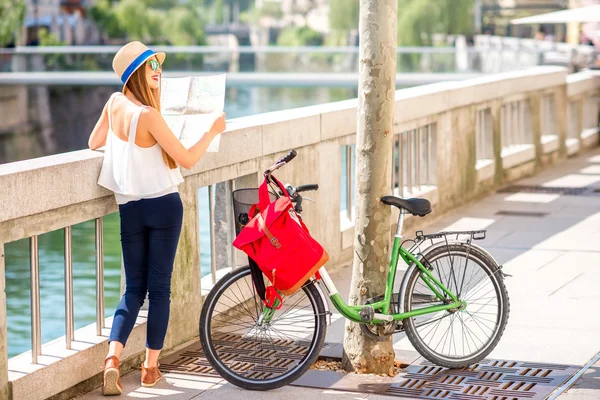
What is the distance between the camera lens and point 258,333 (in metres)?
5.49

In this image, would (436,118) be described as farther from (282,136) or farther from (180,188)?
(180,188)

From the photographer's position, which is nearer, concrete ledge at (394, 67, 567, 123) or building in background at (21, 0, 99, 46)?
concrete ledge at (394, 67, 567, 123)

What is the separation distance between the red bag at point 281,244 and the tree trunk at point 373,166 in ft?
1.68

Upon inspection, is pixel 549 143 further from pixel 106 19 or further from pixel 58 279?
pixel 106 19

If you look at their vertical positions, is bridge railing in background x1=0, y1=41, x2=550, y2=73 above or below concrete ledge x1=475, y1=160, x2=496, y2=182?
above

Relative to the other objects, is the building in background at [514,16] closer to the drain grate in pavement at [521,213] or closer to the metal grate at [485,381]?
the drain grate in pavement at [521,213]

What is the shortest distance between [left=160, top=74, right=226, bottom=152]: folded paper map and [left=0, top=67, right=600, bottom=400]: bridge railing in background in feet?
1.32

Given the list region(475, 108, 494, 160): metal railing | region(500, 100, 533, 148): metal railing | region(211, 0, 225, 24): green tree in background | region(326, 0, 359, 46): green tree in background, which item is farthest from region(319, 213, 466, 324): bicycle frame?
region(211, 0, 225, 24): green tree in background

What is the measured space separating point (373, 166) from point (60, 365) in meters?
1.72

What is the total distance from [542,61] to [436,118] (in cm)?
2387

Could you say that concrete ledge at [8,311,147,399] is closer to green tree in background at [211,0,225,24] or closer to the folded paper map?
the folded paper map

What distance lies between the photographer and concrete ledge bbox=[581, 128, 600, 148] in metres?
15.7

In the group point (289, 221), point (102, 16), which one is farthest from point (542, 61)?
point (102, 16)

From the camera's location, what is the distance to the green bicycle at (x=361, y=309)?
17.1 feet
